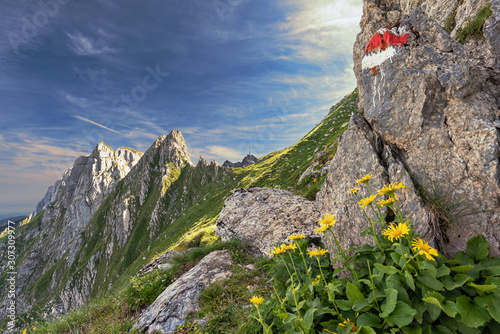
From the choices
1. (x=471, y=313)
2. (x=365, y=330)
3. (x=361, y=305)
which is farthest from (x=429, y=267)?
(x=365, y=330)

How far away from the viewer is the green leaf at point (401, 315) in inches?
106

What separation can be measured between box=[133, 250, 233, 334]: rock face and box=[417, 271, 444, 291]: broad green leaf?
18.7 ft

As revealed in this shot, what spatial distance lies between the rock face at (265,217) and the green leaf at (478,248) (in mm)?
5045

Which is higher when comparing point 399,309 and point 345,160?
point 345,160

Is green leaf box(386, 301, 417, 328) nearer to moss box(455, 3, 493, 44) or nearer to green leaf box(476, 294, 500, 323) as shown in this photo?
green leaf box(476, 294, 500, 323)

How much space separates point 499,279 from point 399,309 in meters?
1.56

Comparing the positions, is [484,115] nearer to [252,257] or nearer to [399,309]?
[399,309]

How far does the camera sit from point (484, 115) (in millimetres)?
5086

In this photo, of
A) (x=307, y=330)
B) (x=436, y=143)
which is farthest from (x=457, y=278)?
(x=436, y=143)

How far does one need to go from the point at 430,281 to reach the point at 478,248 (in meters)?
1.72

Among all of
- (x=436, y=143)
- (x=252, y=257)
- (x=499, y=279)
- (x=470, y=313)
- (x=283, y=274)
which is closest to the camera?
(x=470, y=313)

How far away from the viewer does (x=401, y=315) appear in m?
2.79

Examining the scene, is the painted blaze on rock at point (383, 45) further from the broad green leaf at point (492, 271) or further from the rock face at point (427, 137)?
the broad green leaf at point (492, 271)

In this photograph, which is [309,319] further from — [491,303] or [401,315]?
[491,303]
